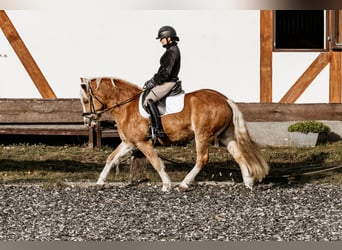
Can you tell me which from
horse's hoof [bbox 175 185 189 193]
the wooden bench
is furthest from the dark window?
horse's hoof [bbox 175 185 189 193]

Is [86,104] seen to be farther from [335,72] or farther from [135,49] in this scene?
[335,72]

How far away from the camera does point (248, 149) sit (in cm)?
876

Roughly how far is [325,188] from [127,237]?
3.64 m

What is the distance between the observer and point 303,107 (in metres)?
12.9

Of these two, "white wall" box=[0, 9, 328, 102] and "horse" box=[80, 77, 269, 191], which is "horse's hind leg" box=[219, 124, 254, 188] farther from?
"white wall" box=[0, 9, 328, 102]

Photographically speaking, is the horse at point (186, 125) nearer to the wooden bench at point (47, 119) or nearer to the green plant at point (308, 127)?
the wooden bench at point (47, 119)

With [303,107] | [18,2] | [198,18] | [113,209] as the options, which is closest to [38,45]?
[198,18]

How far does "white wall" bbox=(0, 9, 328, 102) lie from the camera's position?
1317 centimetres

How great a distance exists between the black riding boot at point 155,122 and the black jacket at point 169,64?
11.0 inches

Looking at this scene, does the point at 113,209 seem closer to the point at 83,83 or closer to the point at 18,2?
the point at 83,83

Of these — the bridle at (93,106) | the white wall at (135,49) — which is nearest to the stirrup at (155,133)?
the bridle at (93,106)

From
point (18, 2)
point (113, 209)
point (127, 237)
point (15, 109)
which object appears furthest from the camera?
point (15, 109)

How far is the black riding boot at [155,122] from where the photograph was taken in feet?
28.6

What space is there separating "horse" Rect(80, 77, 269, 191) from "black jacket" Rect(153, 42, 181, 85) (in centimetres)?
37
